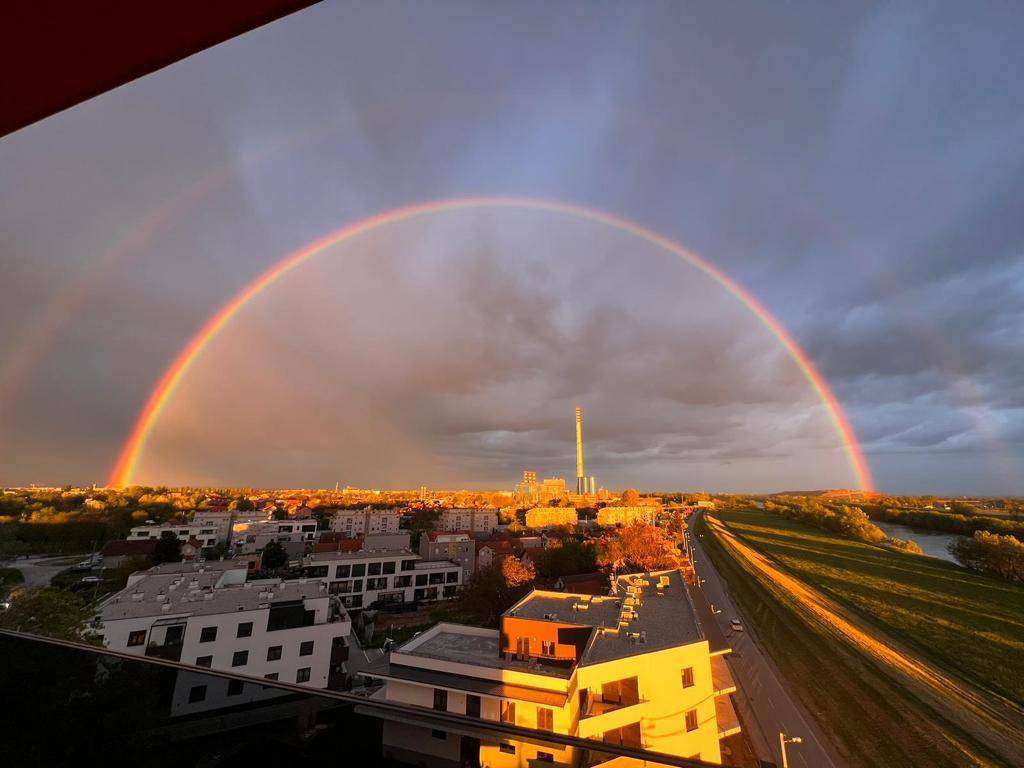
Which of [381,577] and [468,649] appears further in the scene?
[381,577]

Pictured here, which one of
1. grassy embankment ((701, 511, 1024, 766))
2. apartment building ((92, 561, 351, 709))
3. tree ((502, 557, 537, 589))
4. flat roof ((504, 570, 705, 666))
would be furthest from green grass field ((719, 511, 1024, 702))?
apartment building ((92, 561, 351, 709))

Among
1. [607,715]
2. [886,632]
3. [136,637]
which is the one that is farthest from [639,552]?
[136,637]

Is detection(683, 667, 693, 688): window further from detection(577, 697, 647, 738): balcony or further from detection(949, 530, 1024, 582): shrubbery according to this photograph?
detection(949, 530, 1024, 582): shrubbery

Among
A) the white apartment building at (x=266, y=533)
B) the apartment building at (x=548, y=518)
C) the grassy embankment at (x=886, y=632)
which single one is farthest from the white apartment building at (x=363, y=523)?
the grassy embankment at (x=886, y=632)

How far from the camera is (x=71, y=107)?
1119 mm

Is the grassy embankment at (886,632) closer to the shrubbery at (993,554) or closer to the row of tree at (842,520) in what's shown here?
the row of tree at (842,520)

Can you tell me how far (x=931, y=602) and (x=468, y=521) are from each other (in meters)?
26.1

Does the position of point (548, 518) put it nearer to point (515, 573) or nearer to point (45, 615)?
point (515, 573)

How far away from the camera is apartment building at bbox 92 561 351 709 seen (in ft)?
27.3

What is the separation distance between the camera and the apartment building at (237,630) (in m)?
8.33

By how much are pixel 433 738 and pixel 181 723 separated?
0.75 m

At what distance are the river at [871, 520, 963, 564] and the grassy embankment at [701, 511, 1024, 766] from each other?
204 centimetres

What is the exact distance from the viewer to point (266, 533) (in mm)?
22469

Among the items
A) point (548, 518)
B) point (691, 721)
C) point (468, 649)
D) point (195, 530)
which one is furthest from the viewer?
point (548, 518)
